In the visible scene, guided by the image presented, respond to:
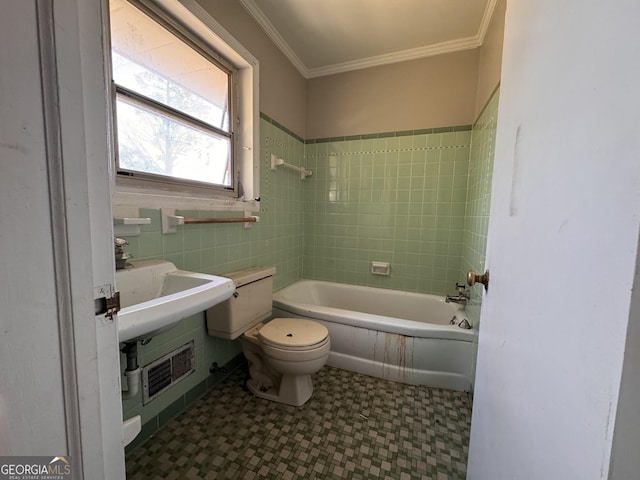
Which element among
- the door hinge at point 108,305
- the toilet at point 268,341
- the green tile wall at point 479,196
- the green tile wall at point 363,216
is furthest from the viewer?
the green tile wall at point 363,216

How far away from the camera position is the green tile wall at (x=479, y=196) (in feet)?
5.10

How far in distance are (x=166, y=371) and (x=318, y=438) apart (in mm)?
871

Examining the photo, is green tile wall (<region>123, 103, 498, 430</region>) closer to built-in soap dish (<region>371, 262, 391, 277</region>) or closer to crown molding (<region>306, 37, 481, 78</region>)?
built-in soap dish (<region>371, 262, 391, 277</region>)

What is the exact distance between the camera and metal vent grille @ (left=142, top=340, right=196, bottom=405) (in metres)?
1.27

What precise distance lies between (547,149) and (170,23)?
1755 mm

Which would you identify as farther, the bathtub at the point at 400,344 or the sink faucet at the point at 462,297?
the sink faucet at the point at 462,297

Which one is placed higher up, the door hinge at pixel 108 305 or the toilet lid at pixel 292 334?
the door hinge at pixel 108 305

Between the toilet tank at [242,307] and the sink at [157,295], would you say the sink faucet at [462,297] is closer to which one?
the toilet tank at [242,307]

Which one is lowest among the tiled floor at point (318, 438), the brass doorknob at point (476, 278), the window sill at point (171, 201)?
the tiled floor at point (318, 438)

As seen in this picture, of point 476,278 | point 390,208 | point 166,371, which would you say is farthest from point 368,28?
point 166,371

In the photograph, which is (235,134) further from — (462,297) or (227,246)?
(462,297)

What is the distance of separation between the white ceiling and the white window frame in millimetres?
345

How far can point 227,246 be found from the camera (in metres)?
1.69

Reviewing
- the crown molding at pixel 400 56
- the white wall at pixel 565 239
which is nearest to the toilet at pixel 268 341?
the white wall at pixel 565 239
